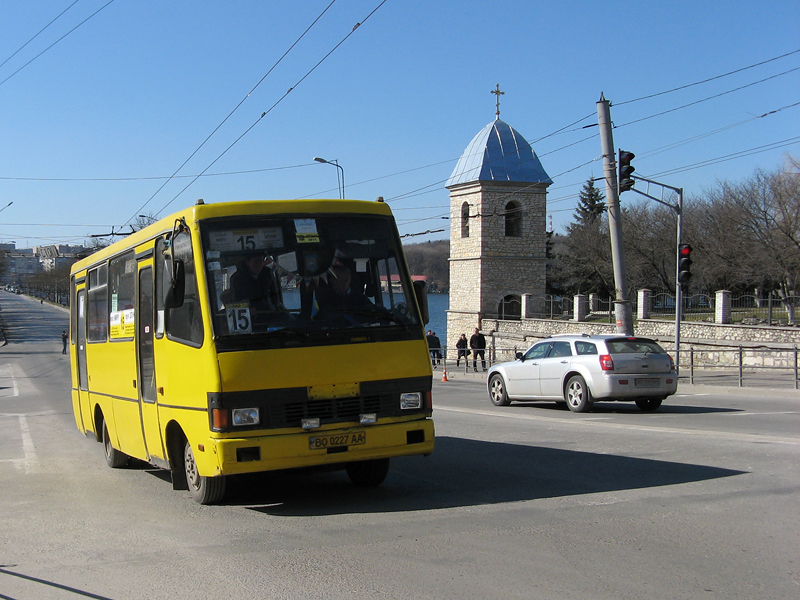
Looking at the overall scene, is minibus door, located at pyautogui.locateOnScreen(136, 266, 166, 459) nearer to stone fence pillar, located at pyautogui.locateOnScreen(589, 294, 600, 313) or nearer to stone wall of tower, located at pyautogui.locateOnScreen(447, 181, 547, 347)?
stone fence pillar, located at pyautogui.locateOnScreen(589, 294, 600, 313)

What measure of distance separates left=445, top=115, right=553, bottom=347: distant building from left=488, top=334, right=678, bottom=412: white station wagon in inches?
1365

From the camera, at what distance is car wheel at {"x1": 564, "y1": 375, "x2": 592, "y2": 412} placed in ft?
51.2

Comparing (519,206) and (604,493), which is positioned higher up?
(519,206)

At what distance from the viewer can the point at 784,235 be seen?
4362 cm

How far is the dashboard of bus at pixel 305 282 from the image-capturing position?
6.97 metres

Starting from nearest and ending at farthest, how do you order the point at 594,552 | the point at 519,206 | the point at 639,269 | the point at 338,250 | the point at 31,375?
the point at 594,552, the point at 338,250, the point at 31,375, the point at 519,206, the point at 639,269

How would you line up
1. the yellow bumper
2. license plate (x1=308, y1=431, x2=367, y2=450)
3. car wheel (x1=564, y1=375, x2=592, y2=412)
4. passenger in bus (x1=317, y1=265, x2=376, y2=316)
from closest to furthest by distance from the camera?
the yellow bumper < license plate (x1=308, y1=431, x2=367, y2=450) < passenger in bus (x1=317, y1=265, x2=376, y2=316) < car wheel (x1=564, y1=375, x2=592, y2=412)

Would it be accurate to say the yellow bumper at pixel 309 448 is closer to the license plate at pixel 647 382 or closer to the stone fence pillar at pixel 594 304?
the license plate at pixel 647 382

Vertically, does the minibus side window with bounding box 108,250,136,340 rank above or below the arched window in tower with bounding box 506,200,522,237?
below

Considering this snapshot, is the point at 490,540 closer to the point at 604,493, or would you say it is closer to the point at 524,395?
the point at 604,493

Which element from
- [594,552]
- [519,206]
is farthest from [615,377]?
[519,206]

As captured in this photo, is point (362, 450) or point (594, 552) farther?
point (362, 450)

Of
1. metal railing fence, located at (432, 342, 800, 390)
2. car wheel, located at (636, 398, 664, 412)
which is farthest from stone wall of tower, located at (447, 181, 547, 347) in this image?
car wheel, located at (636, 398, 664, 412)

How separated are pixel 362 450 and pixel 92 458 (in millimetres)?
5700
